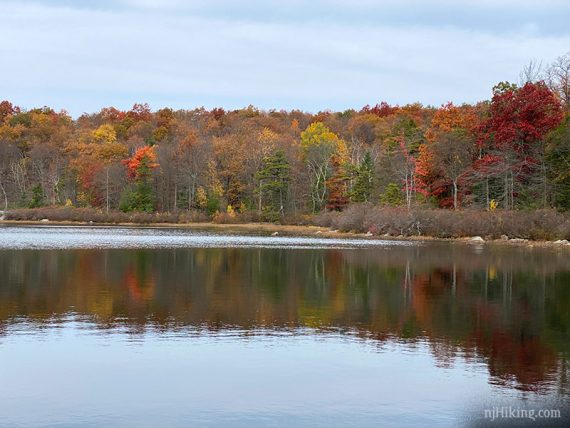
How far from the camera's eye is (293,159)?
313 feet

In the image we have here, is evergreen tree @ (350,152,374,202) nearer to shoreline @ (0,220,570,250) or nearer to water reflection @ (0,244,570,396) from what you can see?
shoreline @ (0,220,570,250)

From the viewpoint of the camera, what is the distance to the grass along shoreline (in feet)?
181

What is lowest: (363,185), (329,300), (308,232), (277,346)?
(308,232)

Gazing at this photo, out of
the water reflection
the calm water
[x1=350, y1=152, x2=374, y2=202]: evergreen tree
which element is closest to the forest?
[x1=350, y1=152, x2=374, y2=202]: evergreen tree

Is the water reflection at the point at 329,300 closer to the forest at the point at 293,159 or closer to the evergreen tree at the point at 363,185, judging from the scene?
the forest at the point at 293,159

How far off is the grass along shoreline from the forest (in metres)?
2.52

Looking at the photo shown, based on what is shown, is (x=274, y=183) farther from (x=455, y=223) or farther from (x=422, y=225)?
(x=455, y=223)

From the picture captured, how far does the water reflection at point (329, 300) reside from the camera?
17.1 meters

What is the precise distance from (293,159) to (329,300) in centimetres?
7203

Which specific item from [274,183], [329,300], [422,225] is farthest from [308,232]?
[329,300]

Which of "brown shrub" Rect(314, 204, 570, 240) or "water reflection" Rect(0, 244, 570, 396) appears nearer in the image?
"water reflection" Rect(0, 244, 570, 396)

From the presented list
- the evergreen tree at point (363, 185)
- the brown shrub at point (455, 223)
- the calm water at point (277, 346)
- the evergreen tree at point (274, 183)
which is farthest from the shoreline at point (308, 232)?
the calm water at point (277, 346)

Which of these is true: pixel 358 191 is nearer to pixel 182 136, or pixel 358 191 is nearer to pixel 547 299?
pixel 182 136

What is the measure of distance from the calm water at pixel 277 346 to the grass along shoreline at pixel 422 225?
2444 cm
